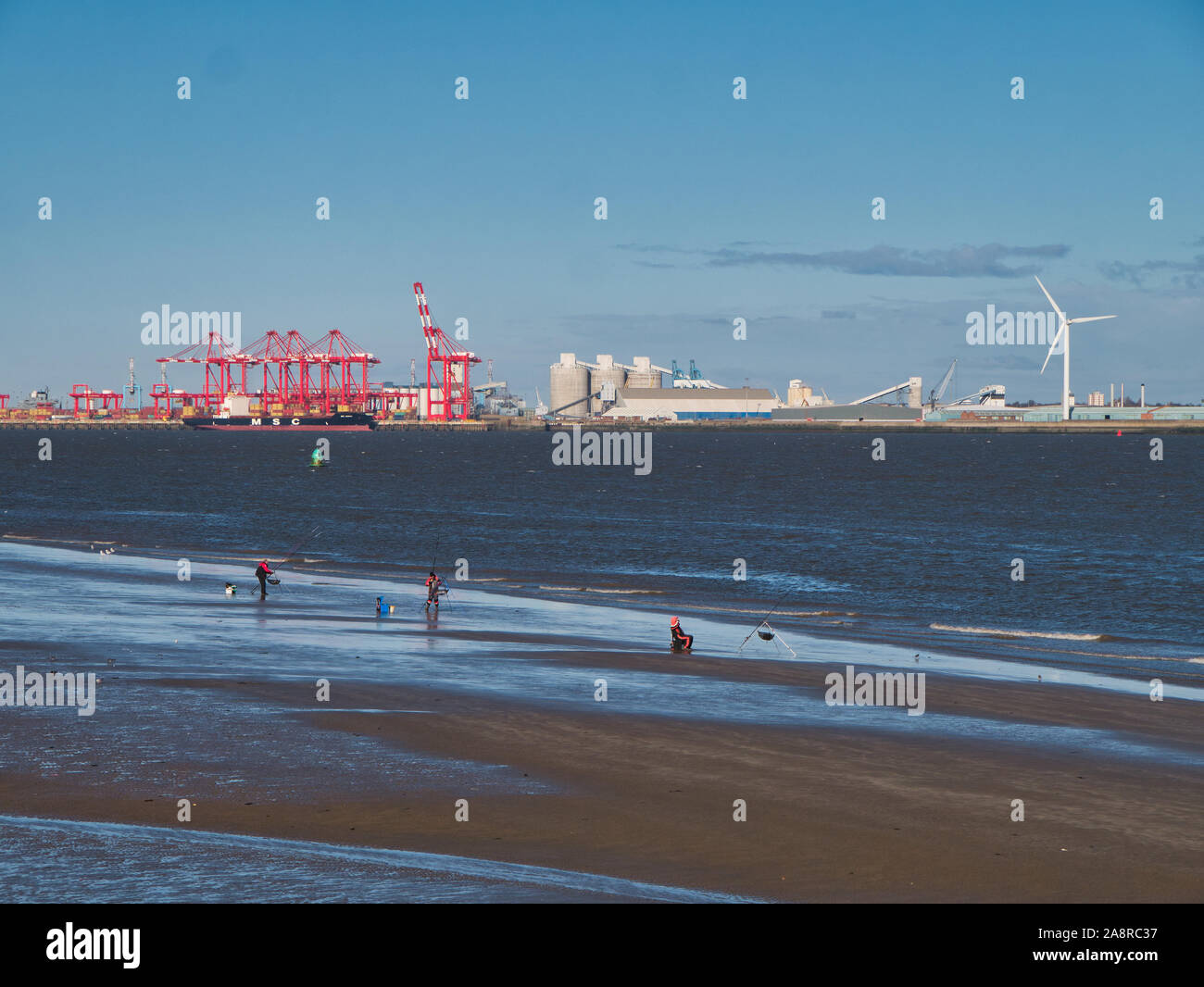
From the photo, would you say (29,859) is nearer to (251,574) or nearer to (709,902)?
(709,902)

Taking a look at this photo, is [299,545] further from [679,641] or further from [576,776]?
[576,776]

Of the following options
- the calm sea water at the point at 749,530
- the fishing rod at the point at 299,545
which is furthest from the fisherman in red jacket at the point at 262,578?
the fishing rod at the point at 299,545

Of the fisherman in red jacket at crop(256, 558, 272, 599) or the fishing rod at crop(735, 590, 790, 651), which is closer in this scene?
the fishing rod at crop(735, 590, 790, 651)

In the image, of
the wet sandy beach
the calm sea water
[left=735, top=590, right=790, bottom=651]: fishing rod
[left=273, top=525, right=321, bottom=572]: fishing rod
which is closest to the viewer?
the wet sandy beach

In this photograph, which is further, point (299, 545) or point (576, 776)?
point (299, 545)

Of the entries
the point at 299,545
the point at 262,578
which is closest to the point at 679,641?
the point at 262,578

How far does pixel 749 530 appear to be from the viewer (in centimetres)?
6331

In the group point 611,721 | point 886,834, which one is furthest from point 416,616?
point 886,834

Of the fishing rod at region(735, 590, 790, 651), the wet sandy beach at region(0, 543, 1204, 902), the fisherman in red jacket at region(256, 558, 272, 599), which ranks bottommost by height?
the wet sandy beach at region(0, 543, 1204, 902)

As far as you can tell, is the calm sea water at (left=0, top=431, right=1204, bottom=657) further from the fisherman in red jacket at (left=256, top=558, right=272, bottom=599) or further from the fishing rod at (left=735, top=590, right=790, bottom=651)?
the fisherman in red jacket at (left=256, top=558, right=272, bottom=599)

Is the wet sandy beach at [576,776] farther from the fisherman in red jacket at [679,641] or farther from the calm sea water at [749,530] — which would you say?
the calm sea water at [749,530]

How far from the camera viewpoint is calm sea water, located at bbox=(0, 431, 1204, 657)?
38781 mm

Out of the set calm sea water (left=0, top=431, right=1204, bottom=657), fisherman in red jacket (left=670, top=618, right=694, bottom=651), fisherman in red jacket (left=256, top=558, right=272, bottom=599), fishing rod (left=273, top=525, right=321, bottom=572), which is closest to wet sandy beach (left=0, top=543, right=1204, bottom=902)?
fisherman in red jacket (left=670, top=618, right=694, bottom=651)
